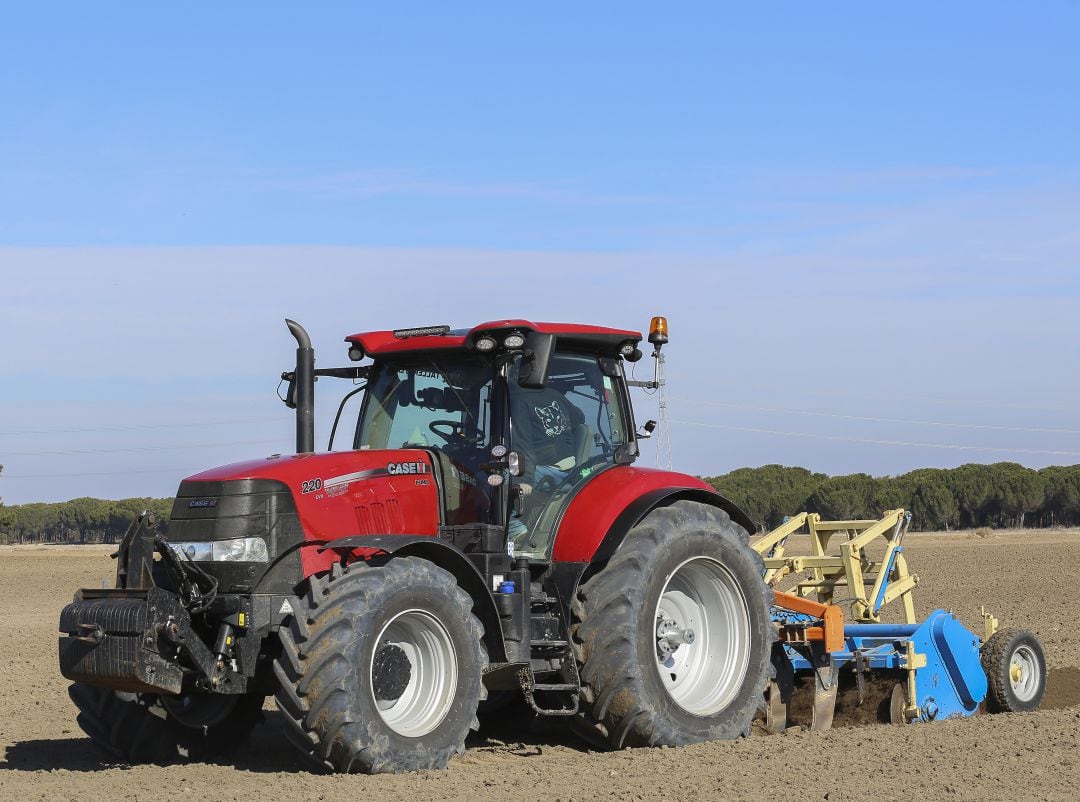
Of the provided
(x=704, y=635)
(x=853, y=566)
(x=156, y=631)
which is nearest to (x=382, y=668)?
(x=156, y=631)

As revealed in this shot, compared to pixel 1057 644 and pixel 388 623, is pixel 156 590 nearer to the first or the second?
pixel 388 623

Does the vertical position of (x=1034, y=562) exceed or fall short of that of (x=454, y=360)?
it falls short

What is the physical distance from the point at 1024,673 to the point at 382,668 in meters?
5.50

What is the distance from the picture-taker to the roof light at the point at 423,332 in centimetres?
→ 859

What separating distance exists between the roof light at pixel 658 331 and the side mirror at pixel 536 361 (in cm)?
159

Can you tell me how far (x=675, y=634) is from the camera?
345 inches

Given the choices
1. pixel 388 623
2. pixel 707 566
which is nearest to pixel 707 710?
pixel 707 566

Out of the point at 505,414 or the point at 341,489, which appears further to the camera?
the point at 505,414

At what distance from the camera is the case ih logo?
8.09 meters

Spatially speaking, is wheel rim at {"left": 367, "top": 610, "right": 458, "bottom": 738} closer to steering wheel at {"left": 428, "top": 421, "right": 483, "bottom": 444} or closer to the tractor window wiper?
steering wheel at {"left": 428, "top": 421, "right": 483, "bottom": 444}

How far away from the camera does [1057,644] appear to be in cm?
1451

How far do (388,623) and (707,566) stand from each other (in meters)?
2.63

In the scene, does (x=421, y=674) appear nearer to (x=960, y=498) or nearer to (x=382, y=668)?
(x=382, y=668)

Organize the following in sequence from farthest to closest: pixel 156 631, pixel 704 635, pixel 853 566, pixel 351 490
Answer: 1. pixel 853 566
2. pixel 704 635
3. pixel 351 490
4. pixel 156 631
